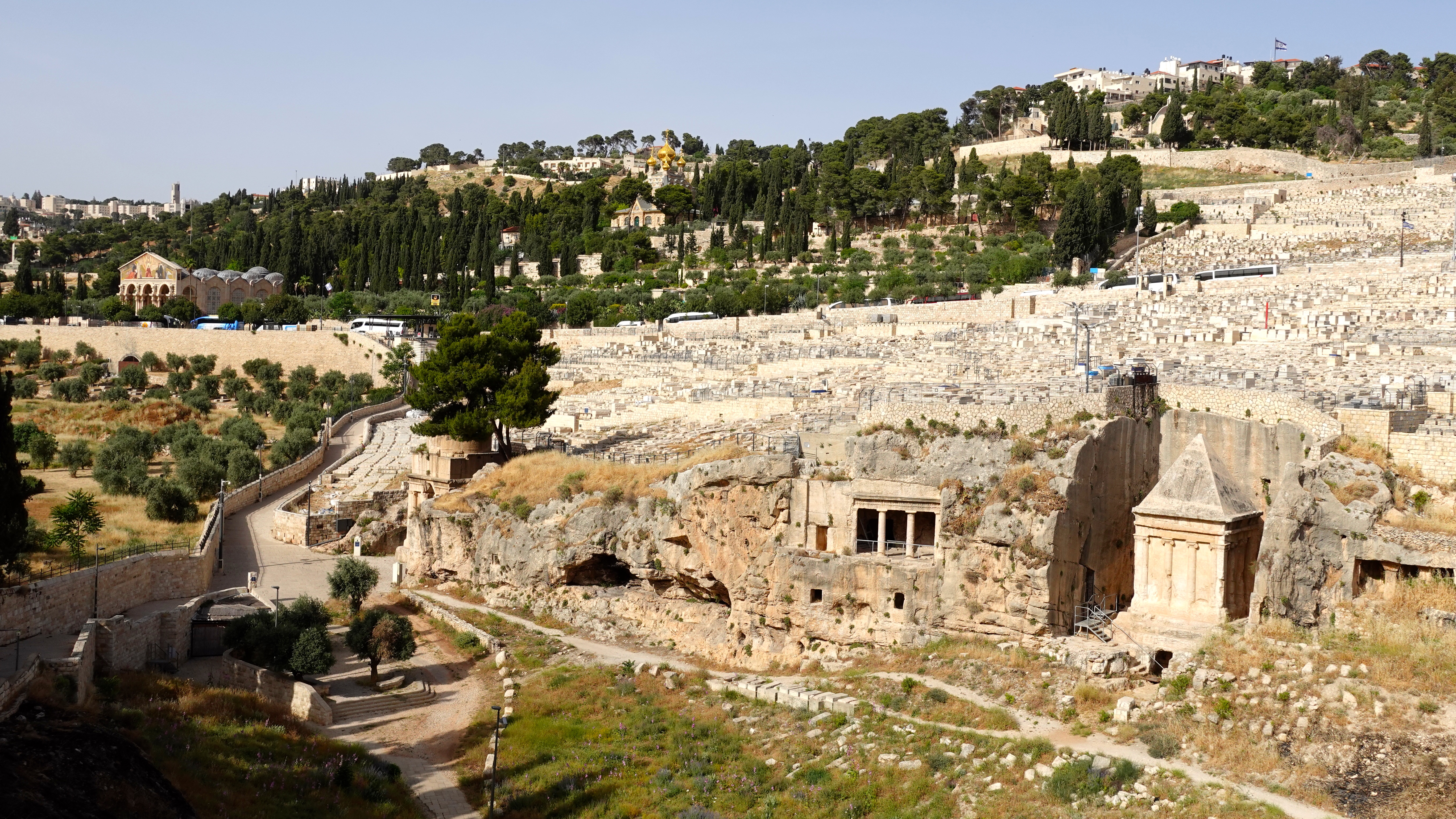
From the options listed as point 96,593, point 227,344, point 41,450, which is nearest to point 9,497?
point 96,593

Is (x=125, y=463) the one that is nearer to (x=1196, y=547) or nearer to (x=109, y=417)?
(x=109, y=417)

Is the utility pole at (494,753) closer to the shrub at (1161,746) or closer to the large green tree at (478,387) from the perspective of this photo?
the shrub at (1161,746)

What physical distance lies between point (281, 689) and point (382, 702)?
1.79 metres

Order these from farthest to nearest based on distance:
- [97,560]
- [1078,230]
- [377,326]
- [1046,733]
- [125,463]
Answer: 1. [377,326]
2. [1078,230]
3. [125,463]
4. [97,560]
5. [1046,733]

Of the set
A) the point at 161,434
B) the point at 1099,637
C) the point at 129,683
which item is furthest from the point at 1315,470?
the point at 161,434

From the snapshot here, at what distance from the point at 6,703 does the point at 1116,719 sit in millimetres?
15055

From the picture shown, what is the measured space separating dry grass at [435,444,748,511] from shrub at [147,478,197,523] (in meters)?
9.01

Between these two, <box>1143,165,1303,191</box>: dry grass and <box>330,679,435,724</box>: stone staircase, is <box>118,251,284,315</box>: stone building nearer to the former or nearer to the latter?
<box>1143,165,1303,191</box>: dry grass

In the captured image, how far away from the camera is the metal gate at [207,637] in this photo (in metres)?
25.1

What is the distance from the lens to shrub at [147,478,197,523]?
117 feet

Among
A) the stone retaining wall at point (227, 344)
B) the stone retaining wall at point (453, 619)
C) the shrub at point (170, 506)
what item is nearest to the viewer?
the stone retaining wall at point (453, 619)

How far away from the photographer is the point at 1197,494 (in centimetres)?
2100

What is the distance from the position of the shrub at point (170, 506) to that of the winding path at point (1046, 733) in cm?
1502

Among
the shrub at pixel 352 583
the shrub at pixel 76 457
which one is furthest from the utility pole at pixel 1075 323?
the shrub at pixel 76 457
